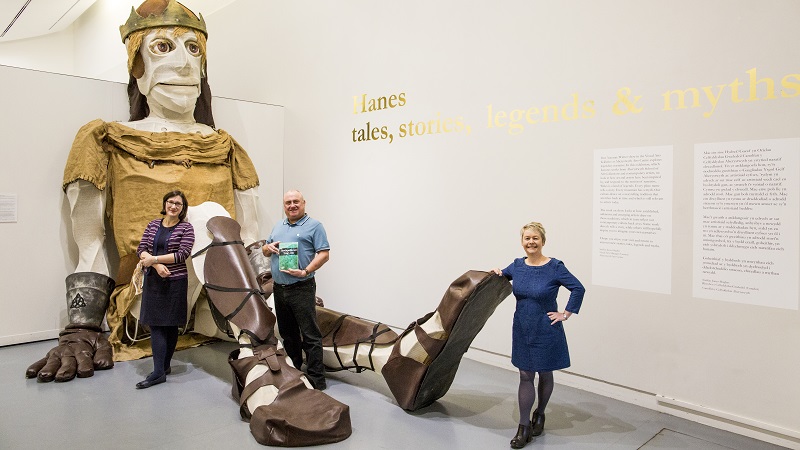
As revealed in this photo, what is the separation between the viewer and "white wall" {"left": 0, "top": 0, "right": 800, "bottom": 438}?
264cm

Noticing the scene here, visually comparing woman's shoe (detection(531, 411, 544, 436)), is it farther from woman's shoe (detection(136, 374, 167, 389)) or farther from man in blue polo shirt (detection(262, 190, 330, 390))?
woman's shoe (detection(136, 374, 167, 389))

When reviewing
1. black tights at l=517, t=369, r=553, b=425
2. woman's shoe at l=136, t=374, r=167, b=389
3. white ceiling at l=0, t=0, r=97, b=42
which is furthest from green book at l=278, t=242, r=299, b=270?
white ceiling at l=0, t=0, r=97, b=42

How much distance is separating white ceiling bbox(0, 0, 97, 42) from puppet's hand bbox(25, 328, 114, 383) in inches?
245

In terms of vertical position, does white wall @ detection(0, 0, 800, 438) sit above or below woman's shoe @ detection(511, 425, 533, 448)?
above

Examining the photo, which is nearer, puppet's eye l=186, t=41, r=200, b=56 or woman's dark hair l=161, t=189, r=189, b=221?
woman's dark hair l=161, t=189, r=189, b=221

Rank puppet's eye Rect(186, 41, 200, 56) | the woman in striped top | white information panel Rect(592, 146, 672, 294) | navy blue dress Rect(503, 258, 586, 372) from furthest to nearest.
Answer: puppet's eye Rect(186, 41, 200, 56) < the woman in striped top < white information panel Rect(592, 146, 672, 294) < navy blue dress Rect(503, 258, 586, 372)

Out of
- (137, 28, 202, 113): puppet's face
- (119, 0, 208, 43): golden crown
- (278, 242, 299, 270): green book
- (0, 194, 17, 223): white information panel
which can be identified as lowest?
(278, 242, 299, 270): green book

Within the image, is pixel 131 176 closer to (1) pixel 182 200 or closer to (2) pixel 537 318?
(1) pixel 182 200

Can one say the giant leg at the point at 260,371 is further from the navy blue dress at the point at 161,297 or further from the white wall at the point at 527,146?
the white wall at the point at 527,146

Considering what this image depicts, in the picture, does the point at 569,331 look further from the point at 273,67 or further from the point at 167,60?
the point at 273,67

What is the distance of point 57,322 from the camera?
4.10 meters

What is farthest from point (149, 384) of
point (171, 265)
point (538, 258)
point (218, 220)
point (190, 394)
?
point (538, 258)

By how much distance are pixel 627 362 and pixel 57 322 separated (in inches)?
149

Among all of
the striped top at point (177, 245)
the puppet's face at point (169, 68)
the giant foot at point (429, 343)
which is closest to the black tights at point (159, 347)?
the striped top at point (177, 245)
